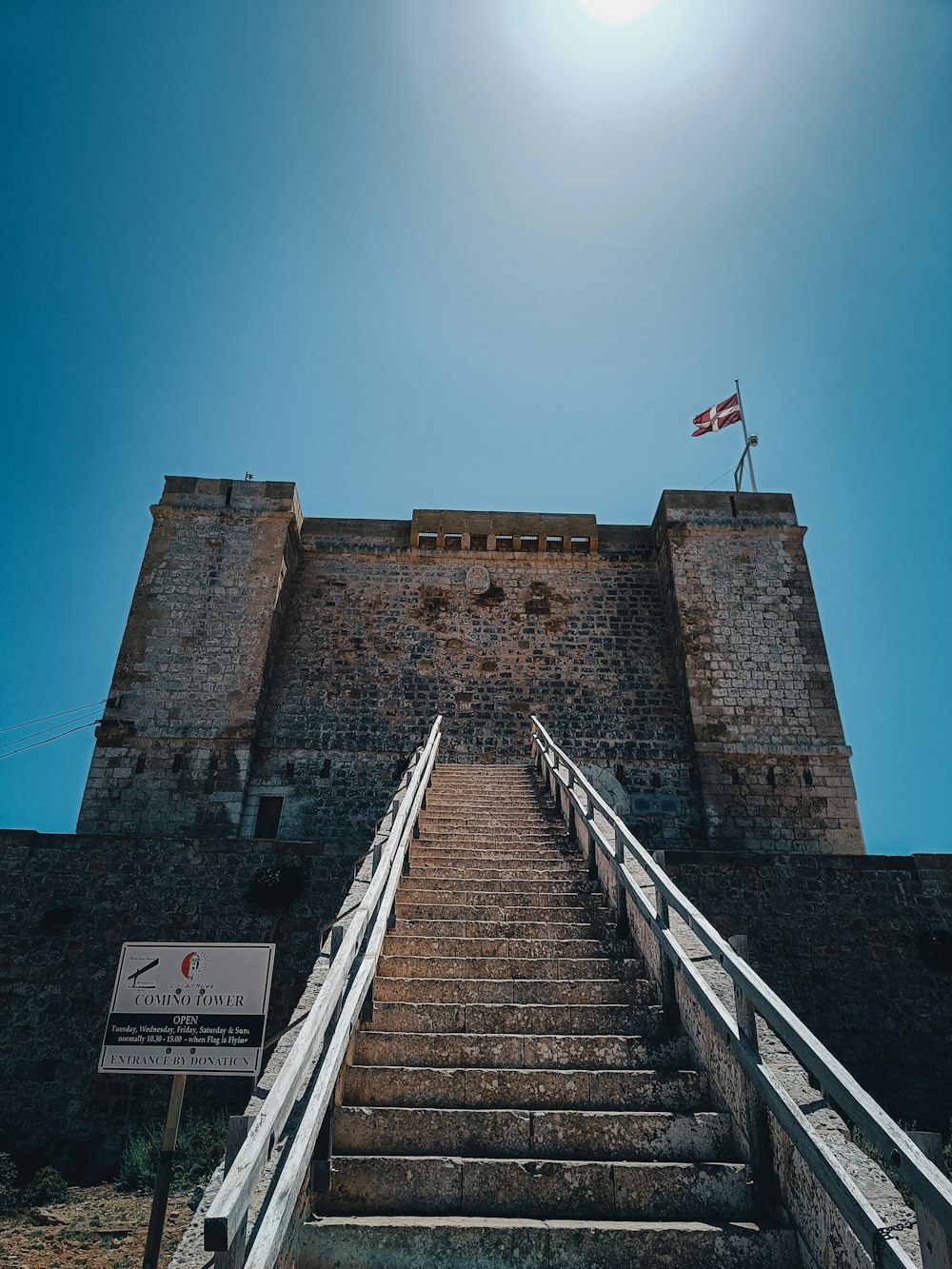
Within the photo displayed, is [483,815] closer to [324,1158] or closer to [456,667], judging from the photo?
[456,667]

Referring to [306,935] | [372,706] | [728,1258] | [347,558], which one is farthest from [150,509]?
[728,1258]

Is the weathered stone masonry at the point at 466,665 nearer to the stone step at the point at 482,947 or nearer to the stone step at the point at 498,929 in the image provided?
the stone step at the point at 498,929

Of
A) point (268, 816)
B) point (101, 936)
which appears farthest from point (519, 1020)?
point (268, 816)

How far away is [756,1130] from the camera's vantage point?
10.5ft

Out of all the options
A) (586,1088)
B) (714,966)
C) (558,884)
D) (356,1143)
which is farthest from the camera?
(558,884)

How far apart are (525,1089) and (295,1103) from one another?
1171mm

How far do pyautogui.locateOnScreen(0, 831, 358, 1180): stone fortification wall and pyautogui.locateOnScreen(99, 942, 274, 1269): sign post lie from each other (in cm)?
425

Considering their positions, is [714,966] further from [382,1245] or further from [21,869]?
[21,869]

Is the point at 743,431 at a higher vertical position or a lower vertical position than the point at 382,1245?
higher

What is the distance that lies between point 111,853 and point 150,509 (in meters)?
7.65

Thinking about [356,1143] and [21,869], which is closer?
[356,1143]

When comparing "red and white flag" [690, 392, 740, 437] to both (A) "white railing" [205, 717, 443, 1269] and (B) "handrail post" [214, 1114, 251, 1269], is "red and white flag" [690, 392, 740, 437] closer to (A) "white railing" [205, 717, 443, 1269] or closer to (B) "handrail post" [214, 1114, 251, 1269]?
(A) "white railing" [205, 717, 443, 1269]

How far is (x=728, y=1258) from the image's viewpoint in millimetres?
2850

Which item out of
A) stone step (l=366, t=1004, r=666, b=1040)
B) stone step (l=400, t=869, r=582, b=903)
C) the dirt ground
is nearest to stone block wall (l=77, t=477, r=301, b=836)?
the dirt ground
